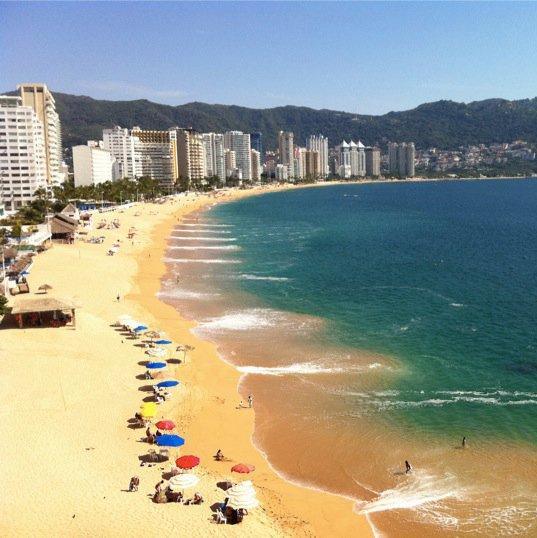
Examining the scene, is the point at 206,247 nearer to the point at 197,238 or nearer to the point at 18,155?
the point at 197,238

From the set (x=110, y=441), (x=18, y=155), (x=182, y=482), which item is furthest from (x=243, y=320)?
(x=18, y=155)

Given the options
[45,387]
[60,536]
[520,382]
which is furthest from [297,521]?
[520,382]

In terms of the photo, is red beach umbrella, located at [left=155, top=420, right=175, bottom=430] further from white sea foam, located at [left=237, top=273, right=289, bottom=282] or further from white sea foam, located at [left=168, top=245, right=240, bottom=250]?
white sea foam, located at [left=168, top=245, right=240, bottom=250]

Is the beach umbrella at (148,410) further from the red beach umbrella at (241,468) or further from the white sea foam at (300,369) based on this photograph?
the white sea foam at (300,369)

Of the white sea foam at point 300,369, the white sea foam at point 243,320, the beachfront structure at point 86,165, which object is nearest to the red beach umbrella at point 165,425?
the white sea foam at point 300,369

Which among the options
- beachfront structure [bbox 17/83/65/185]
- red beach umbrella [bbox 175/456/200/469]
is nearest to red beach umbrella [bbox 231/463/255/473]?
red beach umbrella [bbox 175/456/200/469]

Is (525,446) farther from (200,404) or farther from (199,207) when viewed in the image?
(199,207)

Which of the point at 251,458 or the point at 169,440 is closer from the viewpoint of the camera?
the point at 169,440
